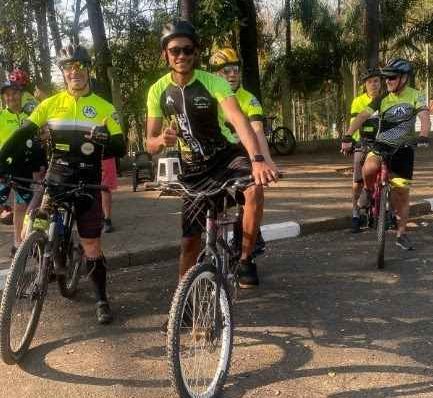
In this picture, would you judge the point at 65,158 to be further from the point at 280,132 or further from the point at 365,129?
the point at 280,132

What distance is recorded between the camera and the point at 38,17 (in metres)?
16.0

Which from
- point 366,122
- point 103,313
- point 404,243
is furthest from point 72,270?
point 366,122

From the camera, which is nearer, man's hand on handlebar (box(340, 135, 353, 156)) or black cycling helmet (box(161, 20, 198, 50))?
black cycling helmet (box(161, 20, 198, 50))

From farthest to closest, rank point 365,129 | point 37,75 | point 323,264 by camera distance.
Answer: point 37,75
point 365,129
point 323,264

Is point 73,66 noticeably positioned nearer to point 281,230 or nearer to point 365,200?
point 281,230

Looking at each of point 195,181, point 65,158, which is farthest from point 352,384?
point 65,158

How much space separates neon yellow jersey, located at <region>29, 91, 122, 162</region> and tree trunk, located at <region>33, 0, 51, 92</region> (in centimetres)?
1217

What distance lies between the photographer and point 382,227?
5867mm

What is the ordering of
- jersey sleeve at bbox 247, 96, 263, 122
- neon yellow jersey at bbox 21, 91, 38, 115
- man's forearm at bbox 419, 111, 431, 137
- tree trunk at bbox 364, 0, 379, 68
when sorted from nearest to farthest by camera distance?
1. jersey sleeve at bbox 247, 96, 263, 122
2. man's forearm at bbox 419, 111, 431, 137
3. neon yellow jersey at bbox 21, 91, 38, 115
4. tree trunk at bbox 364, 0, 379, 68

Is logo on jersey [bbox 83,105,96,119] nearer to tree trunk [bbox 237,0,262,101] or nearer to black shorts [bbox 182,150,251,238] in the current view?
black shorts [bbox 182,150,251,238]

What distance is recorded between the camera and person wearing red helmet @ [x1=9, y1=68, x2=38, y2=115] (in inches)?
245

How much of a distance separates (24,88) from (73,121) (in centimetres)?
247

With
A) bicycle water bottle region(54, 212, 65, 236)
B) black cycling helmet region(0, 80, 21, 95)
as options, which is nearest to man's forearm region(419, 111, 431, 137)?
bicycle water bottle region(54, 212, 65, 236)

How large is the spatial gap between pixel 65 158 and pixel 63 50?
808mm
